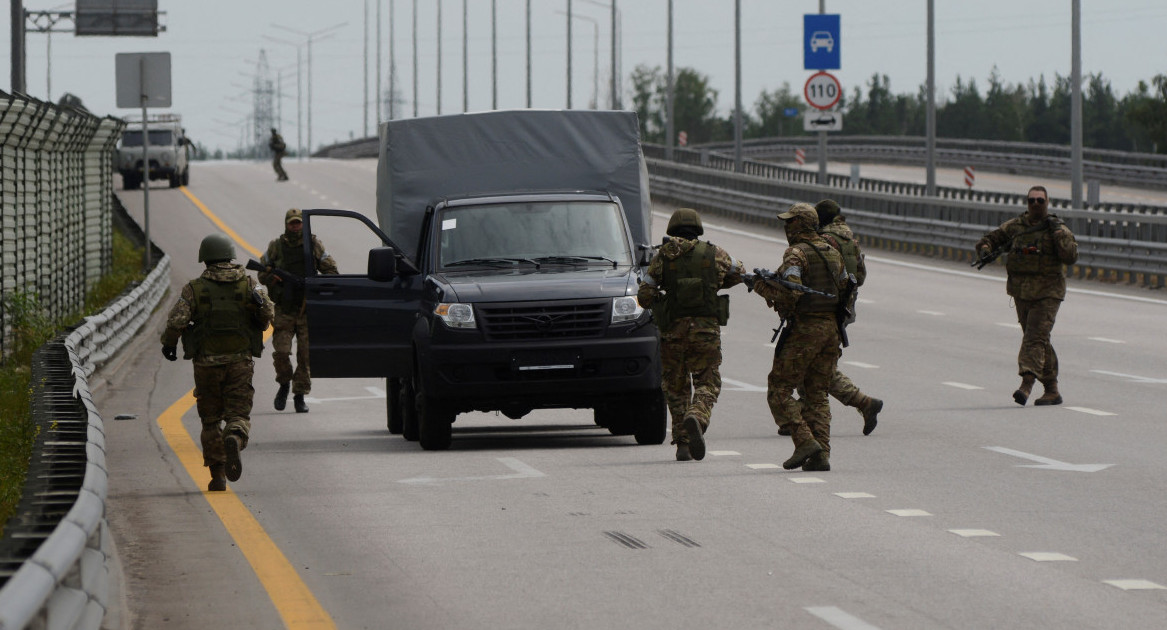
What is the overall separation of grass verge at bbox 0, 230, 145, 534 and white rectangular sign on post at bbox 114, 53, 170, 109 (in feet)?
8.74

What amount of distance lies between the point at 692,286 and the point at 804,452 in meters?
1.40

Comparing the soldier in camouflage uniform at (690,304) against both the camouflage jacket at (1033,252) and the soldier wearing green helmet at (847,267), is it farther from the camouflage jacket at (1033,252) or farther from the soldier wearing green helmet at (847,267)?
the camouflage jacket at (1033,252)

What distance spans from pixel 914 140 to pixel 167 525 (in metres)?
84.4

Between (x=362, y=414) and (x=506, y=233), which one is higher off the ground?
(x=506, y=233)

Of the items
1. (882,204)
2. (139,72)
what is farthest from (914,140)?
(139,72)

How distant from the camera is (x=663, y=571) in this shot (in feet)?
28.9

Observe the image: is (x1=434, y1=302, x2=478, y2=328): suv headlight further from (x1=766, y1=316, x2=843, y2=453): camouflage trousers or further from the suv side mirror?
(x1=766, y1=316, x2=843, y2=453): camouflage trousers

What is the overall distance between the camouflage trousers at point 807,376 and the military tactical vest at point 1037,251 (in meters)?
4.51

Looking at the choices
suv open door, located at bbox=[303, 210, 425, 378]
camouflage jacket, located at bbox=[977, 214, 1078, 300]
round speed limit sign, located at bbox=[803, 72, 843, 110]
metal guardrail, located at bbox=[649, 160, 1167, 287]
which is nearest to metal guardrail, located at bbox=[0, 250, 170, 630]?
suv open door, located at bbox=[303, 210, 425, 378]

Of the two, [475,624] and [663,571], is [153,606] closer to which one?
[475,624]

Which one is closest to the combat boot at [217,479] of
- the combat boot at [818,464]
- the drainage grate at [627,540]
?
the drainage grate at [627,540]

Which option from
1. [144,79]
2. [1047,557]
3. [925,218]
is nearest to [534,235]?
[1047,557]

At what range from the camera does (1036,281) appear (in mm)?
17156

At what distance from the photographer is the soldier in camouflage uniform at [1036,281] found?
55.7 ft
